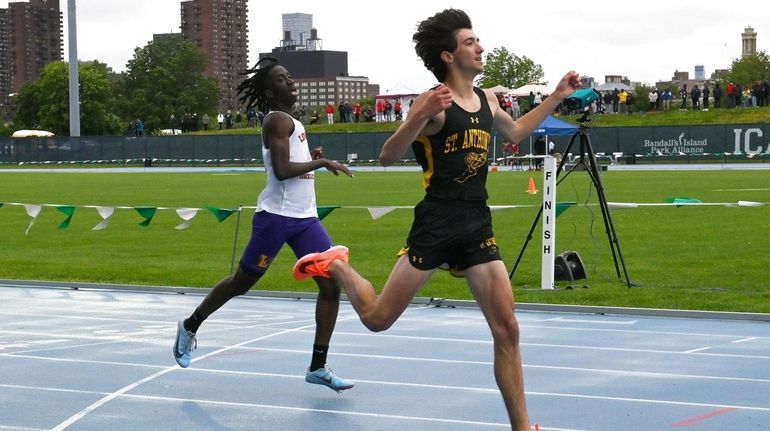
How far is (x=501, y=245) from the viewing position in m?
18.6

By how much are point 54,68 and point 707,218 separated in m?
123

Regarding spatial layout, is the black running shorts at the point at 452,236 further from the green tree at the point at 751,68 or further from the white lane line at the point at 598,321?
the green tree at the point at 751,68

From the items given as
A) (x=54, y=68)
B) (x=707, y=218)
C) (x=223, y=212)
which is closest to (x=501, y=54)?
(x=54, y=68)

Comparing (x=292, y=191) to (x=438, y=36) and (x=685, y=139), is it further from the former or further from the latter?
(x=685, y=139)

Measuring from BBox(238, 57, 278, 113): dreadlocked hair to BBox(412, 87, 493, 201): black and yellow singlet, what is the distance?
88.2 inches

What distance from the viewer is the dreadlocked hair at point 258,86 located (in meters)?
8.09

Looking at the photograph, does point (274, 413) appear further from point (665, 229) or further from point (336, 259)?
point (665, 229)

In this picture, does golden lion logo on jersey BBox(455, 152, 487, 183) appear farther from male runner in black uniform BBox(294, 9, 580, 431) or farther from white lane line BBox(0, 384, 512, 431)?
white lane line BBox(0, 384, 512, 431)

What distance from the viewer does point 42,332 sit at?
34.8 feet

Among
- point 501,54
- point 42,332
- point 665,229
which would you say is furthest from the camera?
point 501,54

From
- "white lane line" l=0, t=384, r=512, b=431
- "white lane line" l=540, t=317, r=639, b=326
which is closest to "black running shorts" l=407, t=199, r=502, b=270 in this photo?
"white lane line" l=0, t=384, r=512, b=431

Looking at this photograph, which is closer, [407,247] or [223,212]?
[407,247]

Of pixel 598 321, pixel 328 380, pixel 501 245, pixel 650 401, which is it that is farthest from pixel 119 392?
pixel 501 245

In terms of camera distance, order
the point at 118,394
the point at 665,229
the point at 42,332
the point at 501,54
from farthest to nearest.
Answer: the point at 501,54
the point at 665,229
the point at 42,332
the point at 118,394
